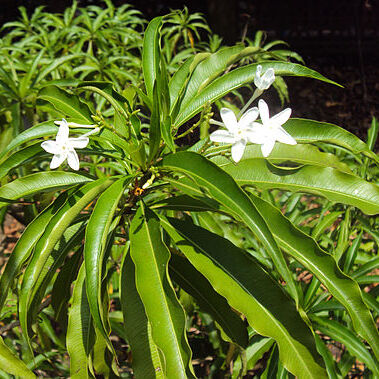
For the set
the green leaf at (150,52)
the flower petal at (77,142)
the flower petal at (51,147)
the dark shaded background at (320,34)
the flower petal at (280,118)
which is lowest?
the flower petal at (51,147)

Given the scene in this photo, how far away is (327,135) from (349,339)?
0.58 meters

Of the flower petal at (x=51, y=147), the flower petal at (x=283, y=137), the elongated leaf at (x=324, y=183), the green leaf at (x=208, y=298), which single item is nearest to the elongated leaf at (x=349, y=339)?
the green leaf at (x=208, y=298)

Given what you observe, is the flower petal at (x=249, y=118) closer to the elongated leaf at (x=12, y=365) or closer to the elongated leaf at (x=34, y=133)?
the elongated leaf at (x=34, y=133)

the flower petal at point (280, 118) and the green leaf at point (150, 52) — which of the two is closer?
the flower petal at point (280, 118)

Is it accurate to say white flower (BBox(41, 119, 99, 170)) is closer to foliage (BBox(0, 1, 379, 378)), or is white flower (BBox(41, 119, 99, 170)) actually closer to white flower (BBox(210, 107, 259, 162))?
foliage (BBox(0, 1, 379, 378))

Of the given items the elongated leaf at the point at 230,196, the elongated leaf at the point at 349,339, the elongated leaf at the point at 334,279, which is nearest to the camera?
the elongated leaf at the point at 230,196

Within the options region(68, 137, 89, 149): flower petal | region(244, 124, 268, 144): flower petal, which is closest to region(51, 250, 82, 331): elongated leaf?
Result: region(68, 137, 89, 149): flower petal

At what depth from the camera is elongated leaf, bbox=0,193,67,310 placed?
898 mm

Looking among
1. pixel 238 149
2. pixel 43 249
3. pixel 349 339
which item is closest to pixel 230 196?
pixel 238 149

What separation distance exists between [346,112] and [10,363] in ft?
16.0

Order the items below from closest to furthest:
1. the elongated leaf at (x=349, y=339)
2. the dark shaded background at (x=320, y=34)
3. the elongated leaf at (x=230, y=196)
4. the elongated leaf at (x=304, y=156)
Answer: the elongated leaf at (x=230, y=196), the elongated leaf at (x=304, y=156), the elongated leaf at (x=349, y=339), the dark shaded background at (x=320, y=34)

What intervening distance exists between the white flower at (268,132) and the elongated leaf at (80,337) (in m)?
0.51

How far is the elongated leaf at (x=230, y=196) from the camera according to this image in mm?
746

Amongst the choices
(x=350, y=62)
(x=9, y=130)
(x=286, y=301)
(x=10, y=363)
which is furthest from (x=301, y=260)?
(x=350, y=62)
